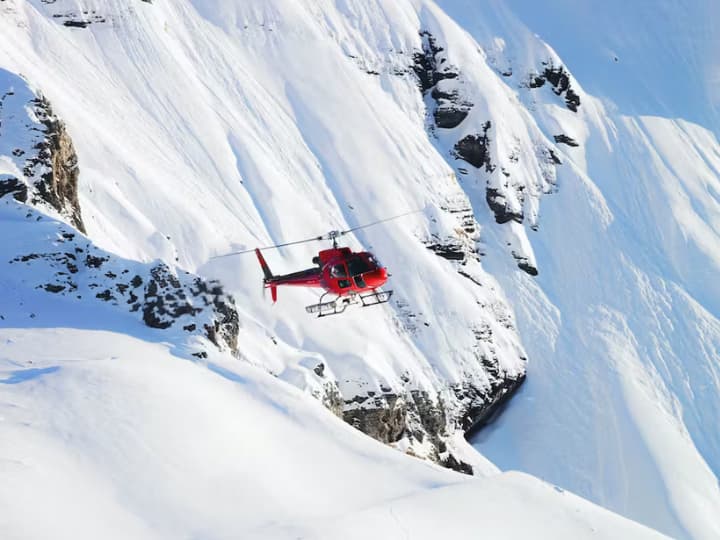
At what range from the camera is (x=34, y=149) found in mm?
26672

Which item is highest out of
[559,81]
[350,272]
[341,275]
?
[559,81]

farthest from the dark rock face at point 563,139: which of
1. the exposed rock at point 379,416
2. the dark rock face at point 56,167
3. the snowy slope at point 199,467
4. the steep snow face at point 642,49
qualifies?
the snowy slope at point 199,467

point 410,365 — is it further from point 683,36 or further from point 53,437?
point 683,36

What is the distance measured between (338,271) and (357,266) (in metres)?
0.71

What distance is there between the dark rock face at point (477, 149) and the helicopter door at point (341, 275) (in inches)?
1772

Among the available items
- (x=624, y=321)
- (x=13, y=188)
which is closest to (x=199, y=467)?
(x=13, y=188)

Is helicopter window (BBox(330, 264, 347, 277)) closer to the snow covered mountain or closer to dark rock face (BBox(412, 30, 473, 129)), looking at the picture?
the snow covered mountain

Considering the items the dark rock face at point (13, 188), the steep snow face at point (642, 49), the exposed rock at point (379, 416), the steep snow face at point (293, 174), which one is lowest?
the exposed rock at point (379, 416)

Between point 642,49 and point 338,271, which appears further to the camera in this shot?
point 642,49

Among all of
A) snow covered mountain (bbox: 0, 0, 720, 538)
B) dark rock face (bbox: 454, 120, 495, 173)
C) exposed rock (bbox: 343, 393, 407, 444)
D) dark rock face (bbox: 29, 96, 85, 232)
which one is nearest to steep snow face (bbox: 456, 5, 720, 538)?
snow covered mountain (bbox: 0, 0, 720, 538)

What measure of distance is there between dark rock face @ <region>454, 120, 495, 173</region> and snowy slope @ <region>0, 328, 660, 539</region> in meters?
50.1

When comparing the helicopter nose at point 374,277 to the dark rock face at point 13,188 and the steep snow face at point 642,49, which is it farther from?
the steep snow face at point 642,49

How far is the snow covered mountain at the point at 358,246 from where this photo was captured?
16.5 metres

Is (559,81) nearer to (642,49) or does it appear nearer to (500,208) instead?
(642,49)
